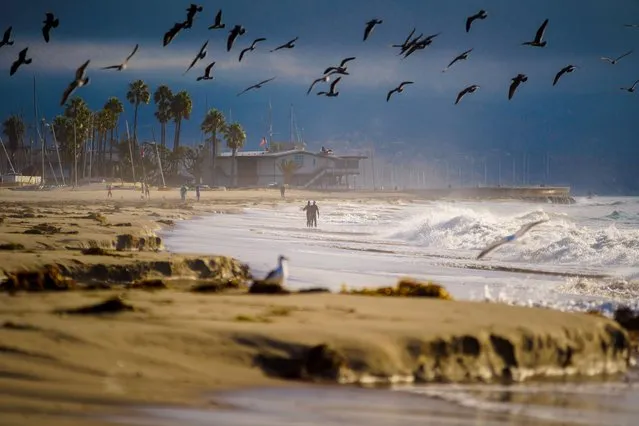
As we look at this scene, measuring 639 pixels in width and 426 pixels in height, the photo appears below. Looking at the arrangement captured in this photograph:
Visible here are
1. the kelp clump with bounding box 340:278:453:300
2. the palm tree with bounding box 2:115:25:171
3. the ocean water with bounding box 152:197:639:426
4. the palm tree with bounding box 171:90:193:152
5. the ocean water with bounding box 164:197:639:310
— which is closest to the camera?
the ocean water with bounding box 152:197:639:426

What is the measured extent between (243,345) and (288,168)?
174367 millimetres

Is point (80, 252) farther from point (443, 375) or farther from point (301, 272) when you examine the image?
point (443, 375)

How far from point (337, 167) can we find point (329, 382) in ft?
601

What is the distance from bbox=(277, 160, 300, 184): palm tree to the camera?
18400cm

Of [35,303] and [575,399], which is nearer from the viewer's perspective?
[575,399]

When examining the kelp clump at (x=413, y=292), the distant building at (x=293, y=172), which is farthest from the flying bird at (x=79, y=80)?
the distant building at (x=293, y=172)

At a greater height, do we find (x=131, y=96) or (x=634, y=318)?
(x=131, y=96)

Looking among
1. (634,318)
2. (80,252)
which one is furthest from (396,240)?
(634,318)

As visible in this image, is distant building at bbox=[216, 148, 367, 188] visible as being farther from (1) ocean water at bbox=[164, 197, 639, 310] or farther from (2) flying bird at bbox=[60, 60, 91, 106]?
(2) flying bird at bbox=[60, 60, 91, 106]

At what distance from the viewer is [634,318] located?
15109mm

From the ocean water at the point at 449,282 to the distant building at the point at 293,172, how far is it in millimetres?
123335

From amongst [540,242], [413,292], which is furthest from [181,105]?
[413,292]

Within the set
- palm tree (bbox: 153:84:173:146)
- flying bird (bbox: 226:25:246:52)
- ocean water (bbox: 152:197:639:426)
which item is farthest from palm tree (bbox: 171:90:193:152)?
flying bird (bbox: 226:25:246:52)

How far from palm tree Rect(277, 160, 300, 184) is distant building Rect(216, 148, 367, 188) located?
0.55 ft
